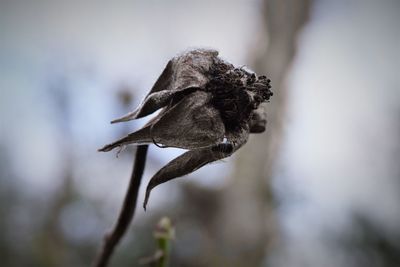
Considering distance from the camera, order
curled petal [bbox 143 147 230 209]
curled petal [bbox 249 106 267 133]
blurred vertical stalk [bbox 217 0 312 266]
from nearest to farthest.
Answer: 1. curled petal [bbox 143 147 230 209]
2. curled petal [bbox 249 106 267 133]
3. blurred vertical stalk [bbox 217 0 312 266]

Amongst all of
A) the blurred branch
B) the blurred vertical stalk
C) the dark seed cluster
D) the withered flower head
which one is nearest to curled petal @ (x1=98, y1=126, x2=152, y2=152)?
the withered flower head

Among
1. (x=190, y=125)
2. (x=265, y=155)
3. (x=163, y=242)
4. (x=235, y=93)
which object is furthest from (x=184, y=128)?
(x=265, y=155)

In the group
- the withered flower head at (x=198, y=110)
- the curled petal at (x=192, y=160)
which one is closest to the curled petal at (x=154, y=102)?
the withered flower head at (x=198, y=110)

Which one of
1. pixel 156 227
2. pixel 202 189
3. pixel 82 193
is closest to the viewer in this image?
pixel 156 227

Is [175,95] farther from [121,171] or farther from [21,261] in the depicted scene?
[21,261]

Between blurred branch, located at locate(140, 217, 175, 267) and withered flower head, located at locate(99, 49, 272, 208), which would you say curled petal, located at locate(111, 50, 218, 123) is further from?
blurred branch, located at locate(140, 217, 175, 267)

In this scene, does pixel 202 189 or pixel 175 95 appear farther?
pixel 202 189

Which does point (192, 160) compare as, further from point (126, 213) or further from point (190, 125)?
point (126, 213)

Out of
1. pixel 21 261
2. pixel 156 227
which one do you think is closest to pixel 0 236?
pixel 21 261
